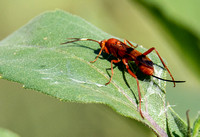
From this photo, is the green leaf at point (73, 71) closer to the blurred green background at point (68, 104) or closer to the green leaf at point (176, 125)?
the green leaf at point (176, 125)

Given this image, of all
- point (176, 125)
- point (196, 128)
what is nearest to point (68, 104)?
point (176, 125)

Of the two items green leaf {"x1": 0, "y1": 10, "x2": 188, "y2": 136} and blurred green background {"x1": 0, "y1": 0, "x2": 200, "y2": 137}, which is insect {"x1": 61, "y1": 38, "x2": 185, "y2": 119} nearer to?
green leaf {"x1": 0, "y1": 10, "x2": 188, "y2": 136}

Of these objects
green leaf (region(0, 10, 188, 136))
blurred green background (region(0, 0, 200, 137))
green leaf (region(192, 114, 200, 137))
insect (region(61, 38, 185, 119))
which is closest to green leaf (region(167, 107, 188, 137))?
green leaf (region(0, 10, 188, 136))

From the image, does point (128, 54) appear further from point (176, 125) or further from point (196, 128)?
point (196, 128)

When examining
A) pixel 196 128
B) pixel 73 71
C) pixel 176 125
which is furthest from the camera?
pixel 73 71

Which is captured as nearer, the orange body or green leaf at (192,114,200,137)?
green leaf at (192,114,200,137)

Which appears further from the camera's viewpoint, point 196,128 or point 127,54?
point 127,54

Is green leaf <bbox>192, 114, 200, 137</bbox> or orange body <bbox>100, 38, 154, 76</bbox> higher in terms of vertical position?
green leaf <bbox>192, 114, 200, 137</bbox>

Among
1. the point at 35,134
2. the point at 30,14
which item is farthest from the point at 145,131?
the point at 30,14
